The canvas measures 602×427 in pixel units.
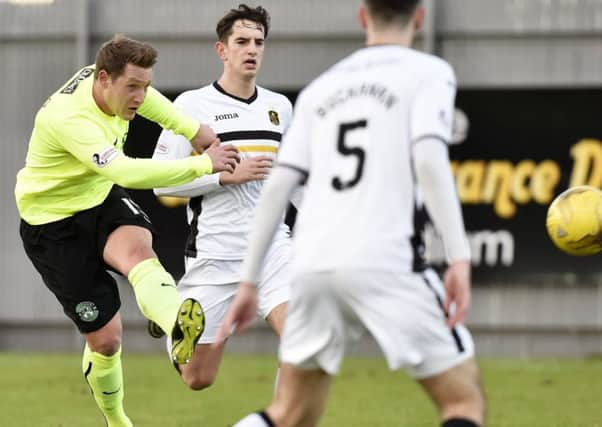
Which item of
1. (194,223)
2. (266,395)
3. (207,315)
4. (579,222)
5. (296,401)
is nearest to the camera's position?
(296,401)

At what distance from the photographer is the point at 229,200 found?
870cm

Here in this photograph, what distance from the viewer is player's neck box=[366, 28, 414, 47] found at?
5.23 metres

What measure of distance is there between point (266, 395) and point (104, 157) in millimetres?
5665

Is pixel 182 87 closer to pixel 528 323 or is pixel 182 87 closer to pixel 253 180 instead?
pixel 528 323

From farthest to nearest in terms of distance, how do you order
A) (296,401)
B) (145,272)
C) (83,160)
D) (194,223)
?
(194,223) → (145,272) → (83,160) → (296,401)

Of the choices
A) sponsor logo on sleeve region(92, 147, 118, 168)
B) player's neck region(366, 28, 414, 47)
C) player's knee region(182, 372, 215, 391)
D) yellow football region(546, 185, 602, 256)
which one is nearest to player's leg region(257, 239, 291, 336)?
player's knee region(182, 372, 215, 391)

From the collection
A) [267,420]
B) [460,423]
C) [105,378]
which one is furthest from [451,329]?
[105,378]

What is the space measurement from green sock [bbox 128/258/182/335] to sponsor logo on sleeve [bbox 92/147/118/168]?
27.8 inches

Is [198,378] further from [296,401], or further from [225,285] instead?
[296,401]

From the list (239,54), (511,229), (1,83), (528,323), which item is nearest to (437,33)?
(511,229)

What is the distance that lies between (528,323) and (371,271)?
1380 centimetres

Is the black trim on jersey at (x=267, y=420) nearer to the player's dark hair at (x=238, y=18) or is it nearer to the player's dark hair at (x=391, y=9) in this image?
the player's dark hair at (x=391, y=9)

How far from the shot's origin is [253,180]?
8.27 m

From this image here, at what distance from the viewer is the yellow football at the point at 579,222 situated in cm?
755
